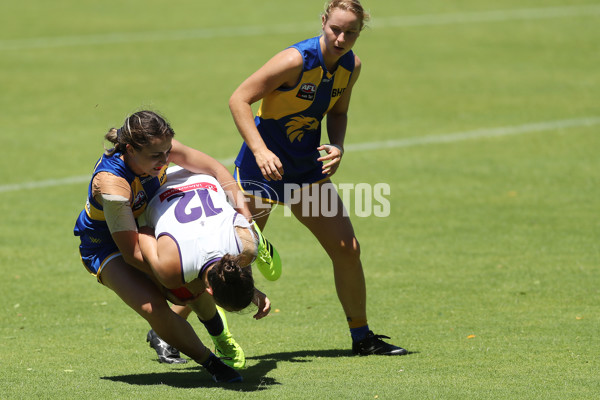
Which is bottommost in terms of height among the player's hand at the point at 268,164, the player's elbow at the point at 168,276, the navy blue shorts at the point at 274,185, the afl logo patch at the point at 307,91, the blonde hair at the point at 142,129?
the player's elbow at the point at 168,276

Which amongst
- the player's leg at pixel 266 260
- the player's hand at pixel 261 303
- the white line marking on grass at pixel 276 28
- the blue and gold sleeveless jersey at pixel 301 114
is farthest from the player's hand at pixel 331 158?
the white line marking on grass at pixel 276 28

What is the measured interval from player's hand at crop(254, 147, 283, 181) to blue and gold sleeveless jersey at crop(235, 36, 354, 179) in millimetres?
474

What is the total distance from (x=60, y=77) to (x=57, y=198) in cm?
742

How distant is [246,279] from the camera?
4.52 m

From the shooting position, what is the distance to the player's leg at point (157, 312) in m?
4.89

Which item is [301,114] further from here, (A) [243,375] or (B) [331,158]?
(A) [243,375]

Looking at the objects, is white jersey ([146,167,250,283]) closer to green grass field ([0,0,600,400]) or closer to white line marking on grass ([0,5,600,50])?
green grass field ([0,0,600,400])

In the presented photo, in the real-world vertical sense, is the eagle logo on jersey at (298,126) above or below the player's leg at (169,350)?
above

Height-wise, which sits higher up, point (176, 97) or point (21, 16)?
point (21, 16)

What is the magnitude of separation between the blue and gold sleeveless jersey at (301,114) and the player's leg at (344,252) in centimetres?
22

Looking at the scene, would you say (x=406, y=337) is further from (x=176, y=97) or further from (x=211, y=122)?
(x=176, y=97)

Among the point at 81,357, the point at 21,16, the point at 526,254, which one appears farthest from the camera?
the point at 21,16

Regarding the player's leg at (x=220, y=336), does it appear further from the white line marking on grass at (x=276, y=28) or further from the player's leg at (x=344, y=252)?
the white line marking on grass at (x=276, y=28)

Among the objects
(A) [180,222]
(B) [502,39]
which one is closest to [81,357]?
(A) [180,222]
